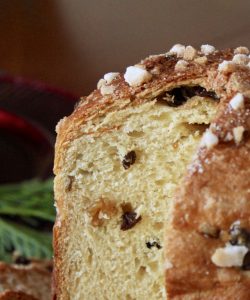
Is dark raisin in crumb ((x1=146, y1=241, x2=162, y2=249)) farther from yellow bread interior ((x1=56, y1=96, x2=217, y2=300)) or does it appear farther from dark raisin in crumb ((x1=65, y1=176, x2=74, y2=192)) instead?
dark raisin in crumb ((x1=65, y1=176, x2=74, y2=192))

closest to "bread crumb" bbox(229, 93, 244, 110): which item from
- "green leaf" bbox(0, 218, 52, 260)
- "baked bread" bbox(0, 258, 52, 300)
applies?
"baked bread" bbox(0, 258, 52, 300)

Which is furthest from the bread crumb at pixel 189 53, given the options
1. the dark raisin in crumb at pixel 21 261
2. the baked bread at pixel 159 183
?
the dark raisin in crumb at pixel 21 261

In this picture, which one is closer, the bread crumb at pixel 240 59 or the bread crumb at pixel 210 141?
the bread crumb at pixel 210 141

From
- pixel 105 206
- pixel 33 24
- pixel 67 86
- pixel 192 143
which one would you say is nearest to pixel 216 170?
pixel 192 143

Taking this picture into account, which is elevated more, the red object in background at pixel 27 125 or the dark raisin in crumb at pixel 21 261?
the red object in background at pixel 27 125

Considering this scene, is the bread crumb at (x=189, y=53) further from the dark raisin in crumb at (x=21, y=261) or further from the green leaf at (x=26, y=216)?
the green leaf at (x=26, y=216)

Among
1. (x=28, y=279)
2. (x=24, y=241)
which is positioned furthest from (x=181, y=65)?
(x=24, y=241)

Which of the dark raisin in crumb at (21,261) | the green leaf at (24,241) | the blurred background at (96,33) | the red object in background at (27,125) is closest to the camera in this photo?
the dark raisin in crumb at (21,261)
